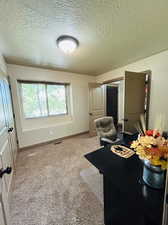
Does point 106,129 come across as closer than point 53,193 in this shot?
No

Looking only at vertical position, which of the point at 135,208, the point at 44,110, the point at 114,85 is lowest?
the point at 135,208

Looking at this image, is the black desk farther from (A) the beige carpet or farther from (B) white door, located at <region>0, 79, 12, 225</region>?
(B) white door, located at <region>0, 79, 12, 225</region>

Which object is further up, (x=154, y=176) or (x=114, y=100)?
(x=114, y=100)

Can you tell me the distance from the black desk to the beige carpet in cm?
37

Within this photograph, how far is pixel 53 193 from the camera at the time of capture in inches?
61.0

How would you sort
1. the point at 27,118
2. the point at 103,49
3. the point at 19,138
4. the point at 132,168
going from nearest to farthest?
the point at 132,168 → the point at 103,49 → the point at 19,138 → the point at 27,118

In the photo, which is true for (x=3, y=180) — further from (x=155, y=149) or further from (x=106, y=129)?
(x=106, y=129)

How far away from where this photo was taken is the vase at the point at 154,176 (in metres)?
0.72

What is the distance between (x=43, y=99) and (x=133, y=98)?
2.76 metres

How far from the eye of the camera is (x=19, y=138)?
2.91 meters

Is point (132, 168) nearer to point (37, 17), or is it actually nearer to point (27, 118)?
point (37, 17)

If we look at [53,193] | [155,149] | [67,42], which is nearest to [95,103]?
[67,42]

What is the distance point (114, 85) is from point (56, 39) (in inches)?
150

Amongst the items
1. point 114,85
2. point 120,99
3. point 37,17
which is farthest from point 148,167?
point 114,85
